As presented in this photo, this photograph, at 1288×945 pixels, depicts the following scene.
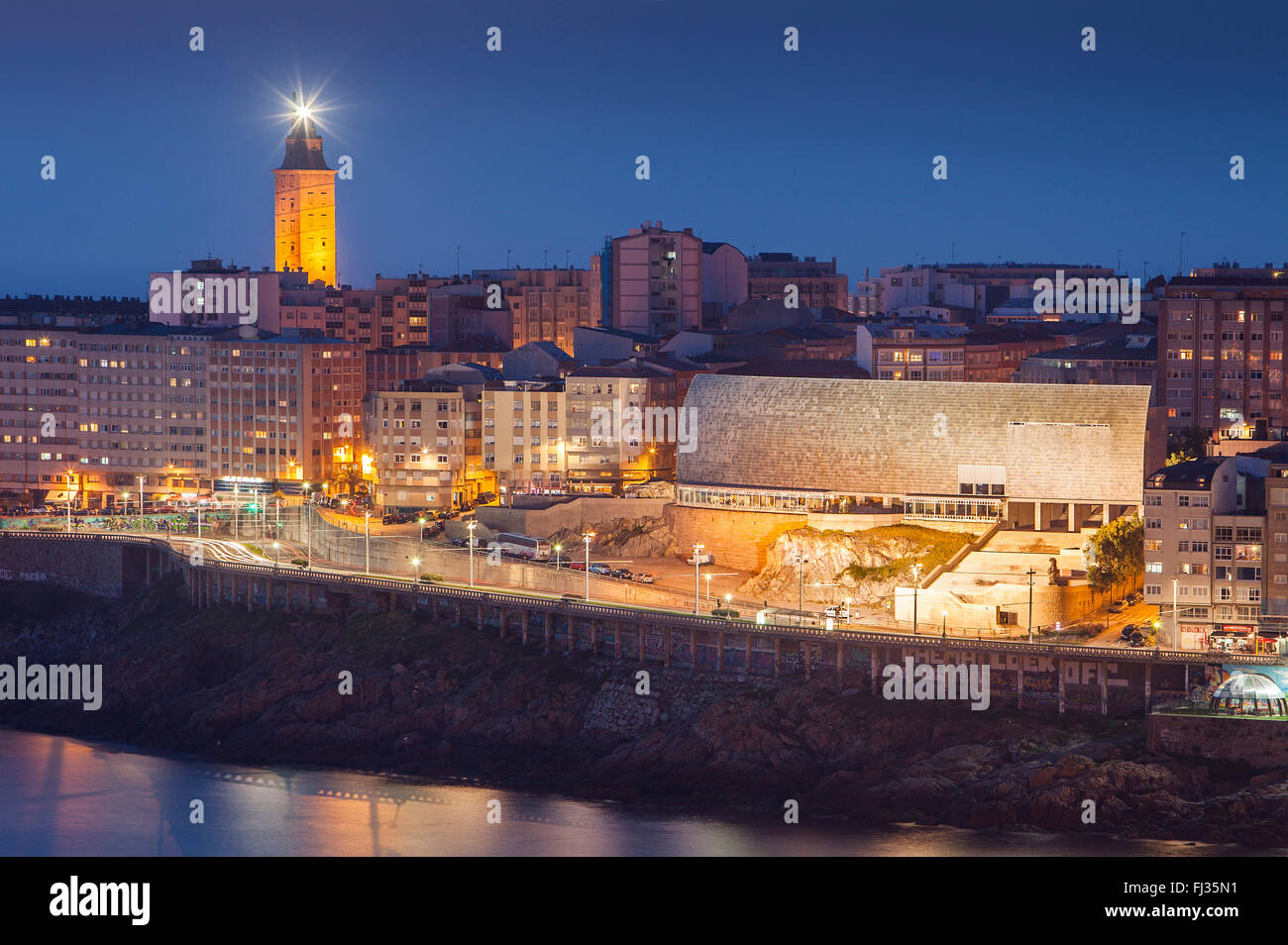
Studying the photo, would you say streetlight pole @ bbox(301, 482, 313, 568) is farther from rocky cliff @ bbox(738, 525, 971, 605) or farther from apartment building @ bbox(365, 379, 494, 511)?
rocky cliff @ bbox(738, 525, 971, 605)

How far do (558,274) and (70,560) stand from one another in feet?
213

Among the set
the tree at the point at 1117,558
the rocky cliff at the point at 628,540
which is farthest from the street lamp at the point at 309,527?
the tree at the point at 1117,558

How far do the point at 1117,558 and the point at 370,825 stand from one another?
25810 mm

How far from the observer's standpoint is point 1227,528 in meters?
76.9

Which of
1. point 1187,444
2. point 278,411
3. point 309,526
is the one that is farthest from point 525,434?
point 1187,444

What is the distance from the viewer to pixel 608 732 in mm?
79688

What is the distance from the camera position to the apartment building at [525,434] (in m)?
116

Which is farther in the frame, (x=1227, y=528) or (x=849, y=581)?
(x=849, y=581)

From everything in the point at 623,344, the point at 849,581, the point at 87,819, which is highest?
the point at 623,344

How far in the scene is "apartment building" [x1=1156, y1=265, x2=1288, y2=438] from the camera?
110 metres

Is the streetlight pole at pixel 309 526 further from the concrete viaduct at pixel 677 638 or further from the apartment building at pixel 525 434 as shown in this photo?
the apartment building at pixel 525 434

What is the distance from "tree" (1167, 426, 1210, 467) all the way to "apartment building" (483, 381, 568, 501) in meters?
27.8
